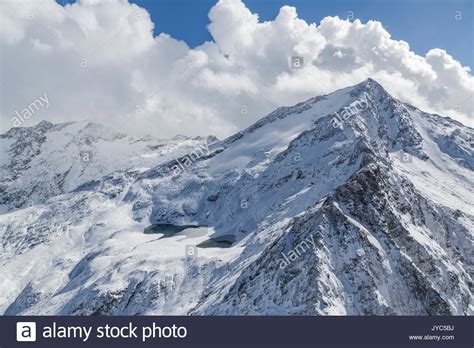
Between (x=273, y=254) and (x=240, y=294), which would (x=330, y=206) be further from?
(x=240, y=294)

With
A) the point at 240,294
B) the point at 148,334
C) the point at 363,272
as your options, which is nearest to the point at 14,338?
the point at 148,334

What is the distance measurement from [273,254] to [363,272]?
61.4 feet

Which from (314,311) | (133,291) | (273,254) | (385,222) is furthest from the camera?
(133,291)

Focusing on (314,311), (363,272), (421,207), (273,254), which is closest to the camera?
(314,311)

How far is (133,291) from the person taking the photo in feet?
550

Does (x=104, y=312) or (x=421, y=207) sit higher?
(x=421, y=207)

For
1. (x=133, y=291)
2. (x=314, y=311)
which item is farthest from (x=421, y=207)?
(x=133, y=291)

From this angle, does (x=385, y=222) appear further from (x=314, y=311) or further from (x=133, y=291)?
(x=133, y=291)

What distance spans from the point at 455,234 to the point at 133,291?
99994 mm

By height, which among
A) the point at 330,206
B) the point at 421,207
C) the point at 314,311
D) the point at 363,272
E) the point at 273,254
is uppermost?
the point at 421,207

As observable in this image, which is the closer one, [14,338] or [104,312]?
[14,338]

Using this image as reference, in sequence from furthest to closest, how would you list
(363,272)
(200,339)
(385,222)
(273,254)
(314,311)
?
1. (385,222)
2. (273,254)
3. (363,272)
4. (314,311)
5. (200,339)

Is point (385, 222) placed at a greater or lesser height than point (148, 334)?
greater

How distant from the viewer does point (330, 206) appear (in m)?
112
